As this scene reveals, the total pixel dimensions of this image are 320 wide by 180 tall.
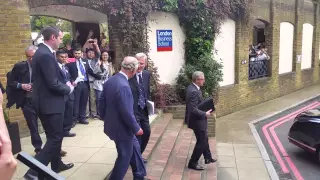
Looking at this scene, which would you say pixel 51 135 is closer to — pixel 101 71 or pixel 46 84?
pixel 46 84

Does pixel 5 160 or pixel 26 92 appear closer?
pixel 5 160

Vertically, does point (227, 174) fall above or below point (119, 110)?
below

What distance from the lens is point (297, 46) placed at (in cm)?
1491

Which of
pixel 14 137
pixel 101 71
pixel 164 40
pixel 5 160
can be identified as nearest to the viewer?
pixel 5 160

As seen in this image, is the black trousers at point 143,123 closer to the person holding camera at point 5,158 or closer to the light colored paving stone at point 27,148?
the light colored paving stone at point 27,148

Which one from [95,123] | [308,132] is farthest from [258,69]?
[95,123]

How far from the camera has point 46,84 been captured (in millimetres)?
3320

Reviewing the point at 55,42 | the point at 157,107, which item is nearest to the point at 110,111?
the point at 55,42

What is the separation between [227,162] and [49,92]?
13.7 feet

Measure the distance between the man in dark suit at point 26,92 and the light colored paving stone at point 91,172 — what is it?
87 cm

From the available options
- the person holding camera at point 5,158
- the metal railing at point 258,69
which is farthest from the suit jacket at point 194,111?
the metal railing at point 258,69

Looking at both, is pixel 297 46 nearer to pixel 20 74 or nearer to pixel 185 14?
pixel 185 14

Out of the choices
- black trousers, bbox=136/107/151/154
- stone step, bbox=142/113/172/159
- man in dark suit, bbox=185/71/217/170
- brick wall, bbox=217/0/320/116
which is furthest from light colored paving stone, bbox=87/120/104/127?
brick wall, bbox=217/0/320/116

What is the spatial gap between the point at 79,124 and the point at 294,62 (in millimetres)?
11986
